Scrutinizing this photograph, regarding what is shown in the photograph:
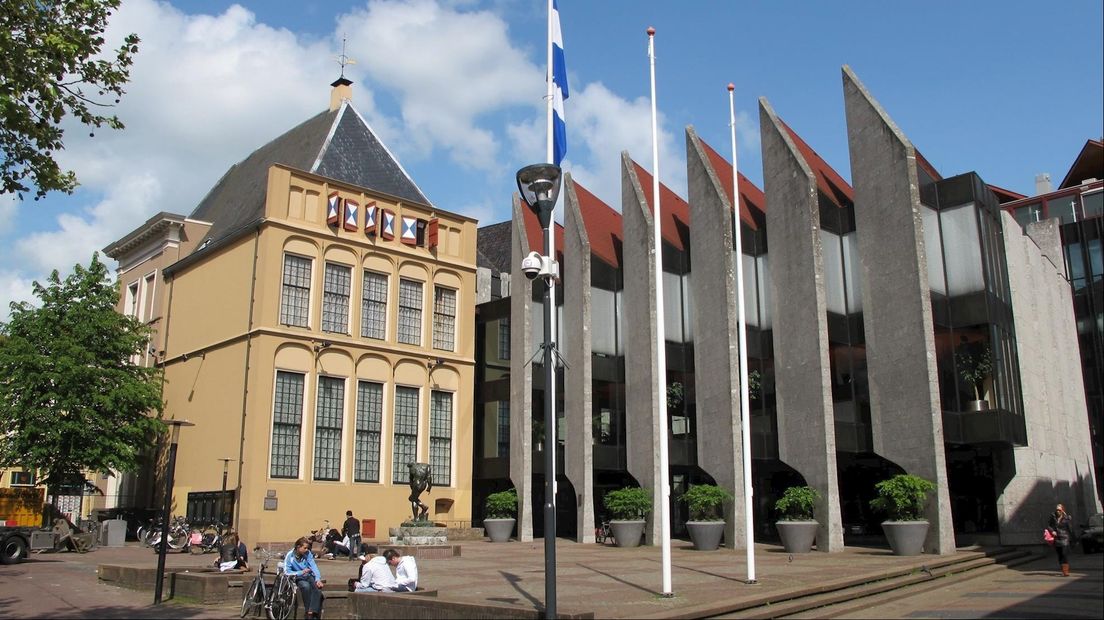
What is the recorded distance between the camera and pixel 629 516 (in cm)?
3025

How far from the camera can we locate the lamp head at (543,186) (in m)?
12.5

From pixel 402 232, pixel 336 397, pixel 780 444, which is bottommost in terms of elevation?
Answer: pixel 780 444

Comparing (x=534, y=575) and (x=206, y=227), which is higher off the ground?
(x=206, y=227)

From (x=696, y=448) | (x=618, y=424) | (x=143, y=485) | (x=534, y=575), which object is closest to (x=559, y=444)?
(x=618, y=424)

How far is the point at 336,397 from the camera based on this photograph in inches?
1303

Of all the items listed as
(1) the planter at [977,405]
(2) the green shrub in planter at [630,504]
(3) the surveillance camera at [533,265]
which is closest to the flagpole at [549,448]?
(3) the surveillance camera at [533,265]

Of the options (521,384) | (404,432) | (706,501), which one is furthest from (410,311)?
(706,501)

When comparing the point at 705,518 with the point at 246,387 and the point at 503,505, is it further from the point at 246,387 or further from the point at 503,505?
the point at 246,387

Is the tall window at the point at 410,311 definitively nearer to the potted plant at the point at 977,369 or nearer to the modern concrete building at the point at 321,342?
the modern concrete building at the point at 321,342

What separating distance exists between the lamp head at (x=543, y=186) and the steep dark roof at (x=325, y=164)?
78.2 ft

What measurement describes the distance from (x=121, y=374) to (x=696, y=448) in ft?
72.9

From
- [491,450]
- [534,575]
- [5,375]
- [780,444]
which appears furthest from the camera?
[491,450]

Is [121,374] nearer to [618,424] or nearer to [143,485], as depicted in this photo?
[143,485]

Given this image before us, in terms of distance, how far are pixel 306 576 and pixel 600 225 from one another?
88.2 feet
